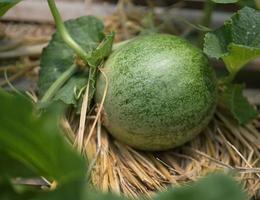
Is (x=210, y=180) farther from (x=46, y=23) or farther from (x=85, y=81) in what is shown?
(x=46, y=23)

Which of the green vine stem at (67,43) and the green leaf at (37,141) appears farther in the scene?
the green vine stem at (67,43)

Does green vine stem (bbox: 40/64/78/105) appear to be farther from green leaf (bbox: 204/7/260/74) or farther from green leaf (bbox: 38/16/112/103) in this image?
green leaf (bbox: 204/7/260/74)

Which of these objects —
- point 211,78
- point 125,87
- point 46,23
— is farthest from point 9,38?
point 211,78

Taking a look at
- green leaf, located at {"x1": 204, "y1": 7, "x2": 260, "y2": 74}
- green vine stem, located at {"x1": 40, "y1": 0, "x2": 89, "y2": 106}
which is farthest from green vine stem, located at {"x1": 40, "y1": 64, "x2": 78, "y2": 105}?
green leaf, located at {"x1": 204, "y1": 7, "x2": 260, "y2": 74}

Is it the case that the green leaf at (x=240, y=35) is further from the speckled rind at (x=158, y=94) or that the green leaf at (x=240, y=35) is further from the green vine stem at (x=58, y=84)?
the green vine stem at (x=58, y=84)

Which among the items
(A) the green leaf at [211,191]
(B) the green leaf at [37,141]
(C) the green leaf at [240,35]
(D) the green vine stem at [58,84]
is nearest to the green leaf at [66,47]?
(D) the green vine stem at [58,84]

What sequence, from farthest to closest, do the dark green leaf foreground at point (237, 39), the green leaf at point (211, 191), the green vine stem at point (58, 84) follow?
the green vine stem at point (58, 84) < the dark green leaf foreground at point (237, 39) < the green leaf at point (211, 191)
